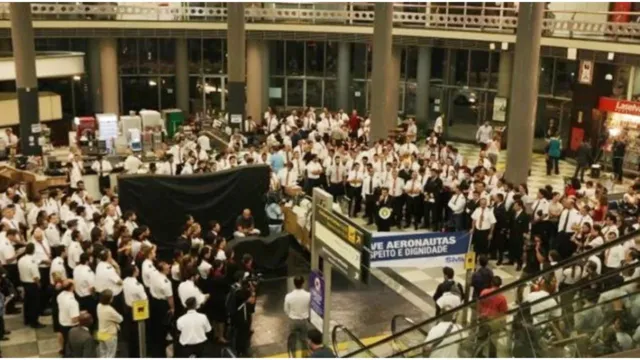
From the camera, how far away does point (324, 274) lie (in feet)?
31.9

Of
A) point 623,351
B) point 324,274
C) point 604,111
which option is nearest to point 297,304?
point 324,274

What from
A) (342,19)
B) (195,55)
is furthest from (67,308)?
(195,55)

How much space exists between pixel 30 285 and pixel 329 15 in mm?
18767

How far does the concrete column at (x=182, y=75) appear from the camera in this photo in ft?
100

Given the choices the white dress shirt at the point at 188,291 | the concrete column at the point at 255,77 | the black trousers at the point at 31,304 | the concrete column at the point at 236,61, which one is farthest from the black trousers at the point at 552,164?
the black trousers at the point at 31,304

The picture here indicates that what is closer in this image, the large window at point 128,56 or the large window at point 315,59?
the large window at point 128,56

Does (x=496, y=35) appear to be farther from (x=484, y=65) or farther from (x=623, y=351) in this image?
(x=623, y=351)

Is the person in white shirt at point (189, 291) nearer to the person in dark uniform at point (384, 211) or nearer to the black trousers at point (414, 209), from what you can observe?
the person in dark uniform at point (384, 211)

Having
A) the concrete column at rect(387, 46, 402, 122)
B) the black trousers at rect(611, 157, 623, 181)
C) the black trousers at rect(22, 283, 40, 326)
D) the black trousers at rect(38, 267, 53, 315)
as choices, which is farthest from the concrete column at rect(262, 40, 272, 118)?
the black trousers at rect(22, 283, 40, 326)

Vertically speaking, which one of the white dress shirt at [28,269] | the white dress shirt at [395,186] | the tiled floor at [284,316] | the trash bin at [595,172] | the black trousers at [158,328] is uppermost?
the white dress shirt at [395,186]

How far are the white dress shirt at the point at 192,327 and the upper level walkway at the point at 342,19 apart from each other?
15910 mm

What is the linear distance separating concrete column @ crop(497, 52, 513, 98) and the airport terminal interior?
0.07 meters

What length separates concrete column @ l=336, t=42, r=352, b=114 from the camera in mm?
30750

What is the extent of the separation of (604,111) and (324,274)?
1594cm
